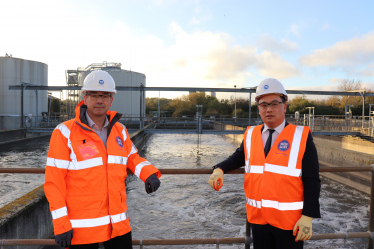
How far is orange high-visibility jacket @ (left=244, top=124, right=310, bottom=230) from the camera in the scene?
1859 mm

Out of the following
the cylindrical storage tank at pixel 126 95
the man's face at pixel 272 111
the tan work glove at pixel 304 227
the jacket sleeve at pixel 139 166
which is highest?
the cylindrical storage tank at pixel 126 95

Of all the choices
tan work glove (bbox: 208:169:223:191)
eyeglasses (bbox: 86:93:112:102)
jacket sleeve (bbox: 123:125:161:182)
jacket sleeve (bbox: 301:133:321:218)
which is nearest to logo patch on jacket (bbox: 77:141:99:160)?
jacket sleeve (bbox: 123:125:161:182)

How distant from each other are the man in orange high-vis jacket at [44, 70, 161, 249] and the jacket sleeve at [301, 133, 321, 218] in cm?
108

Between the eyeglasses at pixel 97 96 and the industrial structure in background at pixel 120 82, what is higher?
the industrial structure in background at pixel 120 82

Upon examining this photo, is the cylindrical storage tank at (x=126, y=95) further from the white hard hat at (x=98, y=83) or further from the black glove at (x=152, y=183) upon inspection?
the black glove at (x=152, y=183)

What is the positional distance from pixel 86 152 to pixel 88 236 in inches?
22.8

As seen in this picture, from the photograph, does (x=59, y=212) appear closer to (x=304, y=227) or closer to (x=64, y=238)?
(x=64, y=238)

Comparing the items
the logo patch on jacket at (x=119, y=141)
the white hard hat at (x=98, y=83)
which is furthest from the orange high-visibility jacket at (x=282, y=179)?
the white hard hat at (x=98, y=83)

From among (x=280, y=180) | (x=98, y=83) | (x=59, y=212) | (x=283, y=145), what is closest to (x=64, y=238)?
(x=59, y=212)

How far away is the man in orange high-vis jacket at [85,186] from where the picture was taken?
1735mm

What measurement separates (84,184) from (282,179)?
1385 millimetres

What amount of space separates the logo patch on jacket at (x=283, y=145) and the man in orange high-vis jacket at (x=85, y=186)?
0.96m

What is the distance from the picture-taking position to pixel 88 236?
182 centimetres

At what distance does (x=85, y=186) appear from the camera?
5.97 ft
